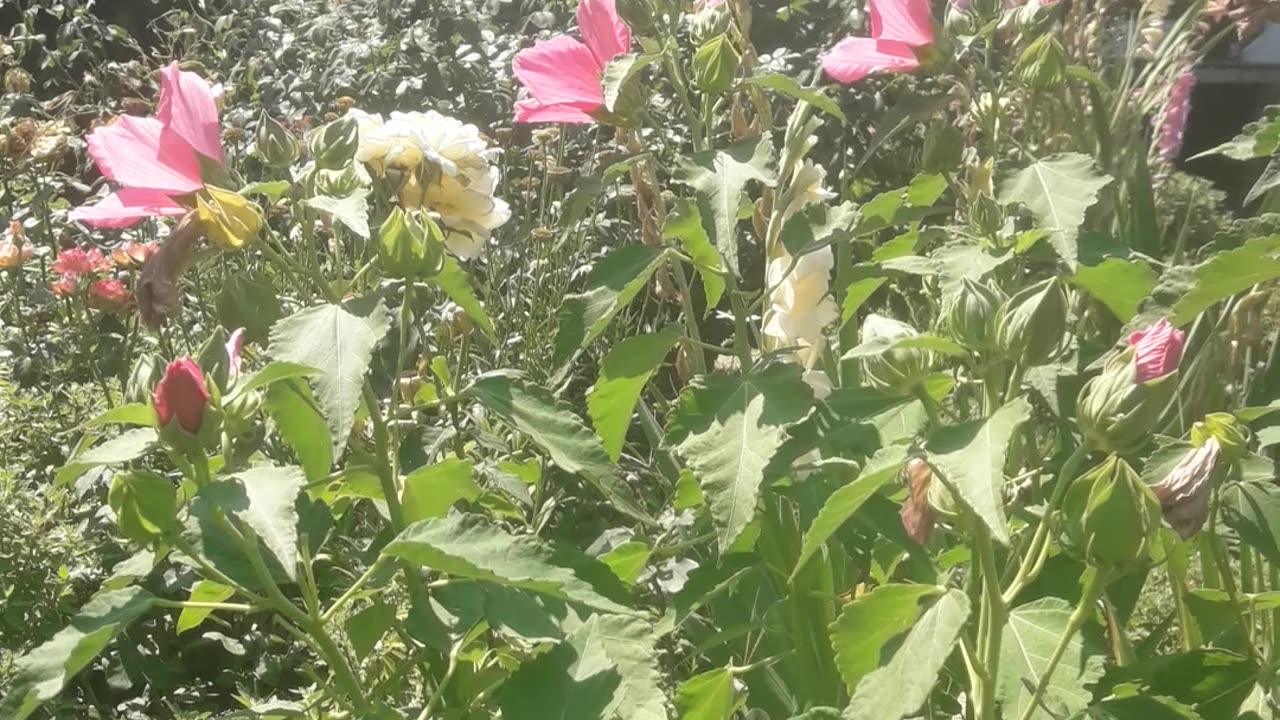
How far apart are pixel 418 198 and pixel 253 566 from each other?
31 cm

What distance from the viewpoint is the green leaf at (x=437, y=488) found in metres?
0.73

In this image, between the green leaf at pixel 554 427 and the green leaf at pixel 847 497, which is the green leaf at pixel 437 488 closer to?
the green leaf at pixel 554 427

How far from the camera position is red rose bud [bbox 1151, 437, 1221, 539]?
59 cm

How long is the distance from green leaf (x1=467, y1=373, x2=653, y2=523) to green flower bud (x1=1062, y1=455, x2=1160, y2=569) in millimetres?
273

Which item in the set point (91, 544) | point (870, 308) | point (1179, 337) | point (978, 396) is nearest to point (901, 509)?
point (978, 396)

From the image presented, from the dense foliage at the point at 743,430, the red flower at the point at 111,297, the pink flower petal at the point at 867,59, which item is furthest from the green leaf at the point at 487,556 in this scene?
the red flower at the point at 111,297

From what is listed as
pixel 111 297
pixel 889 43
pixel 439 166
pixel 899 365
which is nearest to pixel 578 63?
pixel 439 166

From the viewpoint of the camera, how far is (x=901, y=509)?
766 millimetres

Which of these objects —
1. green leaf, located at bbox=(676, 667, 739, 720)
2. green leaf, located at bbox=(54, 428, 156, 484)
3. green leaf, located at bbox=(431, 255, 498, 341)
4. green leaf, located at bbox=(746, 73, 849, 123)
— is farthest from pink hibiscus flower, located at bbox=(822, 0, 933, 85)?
green leaf, located at bbox=(54, 428, 156, 484)

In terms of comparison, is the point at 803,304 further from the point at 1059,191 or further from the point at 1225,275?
the point at 1225,275

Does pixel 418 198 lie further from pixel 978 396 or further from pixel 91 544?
pixel 91 544

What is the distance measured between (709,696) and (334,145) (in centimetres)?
42

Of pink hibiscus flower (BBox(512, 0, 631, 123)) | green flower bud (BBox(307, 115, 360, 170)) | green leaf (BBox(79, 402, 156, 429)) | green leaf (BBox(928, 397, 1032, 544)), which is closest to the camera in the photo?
green leaf (BBox(928, 397, 1032, 544))

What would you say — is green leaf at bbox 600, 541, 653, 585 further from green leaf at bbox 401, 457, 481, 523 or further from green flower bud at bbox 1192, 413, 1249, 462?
green flower bud at bbox 1192, 413, 1249, 462
